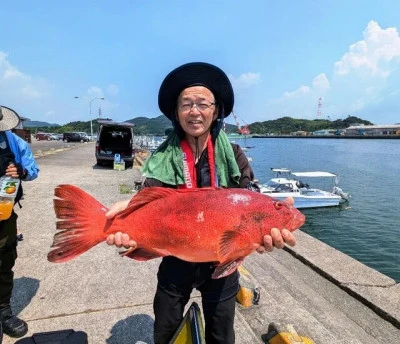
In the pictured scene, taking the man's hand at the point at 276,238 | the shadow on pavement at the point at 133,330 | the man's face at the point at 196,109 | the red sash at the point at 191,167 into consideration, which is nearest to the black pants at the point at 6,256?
the shadow on pavement at the point at 133,330

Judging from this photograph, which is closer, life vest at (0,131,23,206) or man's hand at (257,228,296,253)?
man's hand at (257,228,296,253)

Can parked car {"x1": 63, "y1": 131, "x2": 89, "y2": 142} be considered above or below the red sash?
below

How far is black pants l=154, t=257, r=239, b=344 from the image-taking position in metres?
2.02

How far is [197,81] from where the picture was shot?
2.01 metres

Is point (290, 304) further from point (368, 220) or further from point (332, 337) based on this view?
point (368, 220)

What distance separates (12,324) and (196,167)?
243 centimetres

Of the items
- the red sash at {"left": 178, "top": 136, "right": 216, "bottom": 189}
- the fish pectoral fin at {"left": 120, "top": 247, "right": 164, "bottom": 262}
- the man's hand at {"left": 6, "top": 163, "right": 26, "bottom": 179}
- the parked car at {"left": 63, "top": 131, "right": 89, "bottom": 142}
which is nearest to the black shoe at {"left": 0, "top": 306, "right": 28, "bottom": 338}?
the man's hand at {"left": 6, "top": 163, "right": 26, "bottom": 179}

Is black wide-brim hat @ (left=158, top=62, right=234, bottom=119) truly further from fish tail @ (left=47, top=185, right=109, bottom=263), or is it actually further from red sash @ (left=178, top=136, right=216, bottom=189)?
fish tail @ (left=47, top=185, right=109, bottom=263)

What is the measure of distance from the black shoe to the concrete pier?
0.06 metres

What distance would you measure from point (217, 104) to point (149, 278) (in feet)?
9.22

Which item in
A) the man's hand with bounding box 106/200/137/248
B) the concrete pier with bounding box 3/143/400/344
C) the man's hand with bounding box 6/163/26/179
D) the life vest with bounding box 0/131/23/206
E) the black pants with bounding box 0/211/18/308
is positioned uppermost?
the life vest with bounding box 0/131/23/206

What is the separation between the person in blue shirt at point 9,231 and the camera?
9.66 ft

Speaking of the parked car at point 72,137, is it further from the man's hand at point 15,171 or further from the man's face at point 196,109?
the man's face at point 196,109

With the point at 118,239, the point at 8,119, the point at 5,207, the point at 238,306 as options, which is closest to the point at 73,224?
the point at 118,239
